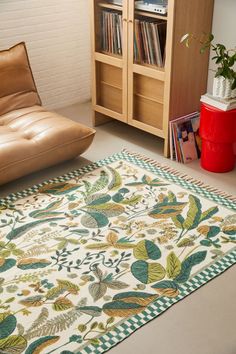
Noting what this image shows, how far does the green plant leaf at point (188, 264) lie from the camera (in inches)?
89.5

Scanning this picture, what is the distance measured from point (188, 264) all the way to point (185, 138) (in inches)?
46.6

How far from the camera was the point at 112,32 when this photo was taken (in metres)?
3.54

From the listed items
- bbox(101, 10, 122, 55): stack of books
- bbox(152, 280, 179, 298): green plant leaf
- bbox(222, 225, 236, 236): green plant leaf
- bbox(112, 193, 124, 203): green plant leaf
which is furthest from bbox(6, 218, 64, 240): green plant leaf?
bbox(101, 10, 122, 55): stack of books

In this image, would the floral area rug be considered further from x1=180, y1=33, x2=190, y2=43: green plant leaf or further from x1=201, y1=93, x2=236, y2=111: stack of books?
x1=180, y1=33, x2=190, y2=43: green plant leaf

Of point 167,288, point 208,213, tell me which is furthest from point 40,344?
point 208,213

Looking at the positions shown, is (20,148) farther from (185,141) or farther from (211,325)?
(211,325)

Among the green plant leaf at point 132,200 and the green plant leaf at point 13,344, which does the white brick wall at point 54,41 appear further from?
the green plant leaf at point 13,344

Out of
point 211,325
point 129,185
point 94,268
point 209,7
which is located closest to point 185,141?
point 129,185

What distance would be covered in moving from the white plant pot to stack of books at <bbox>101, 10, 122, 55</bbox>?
2.87ft

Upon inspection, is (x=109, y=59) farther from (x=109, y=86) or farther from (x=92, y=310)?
(x=92, y=310)

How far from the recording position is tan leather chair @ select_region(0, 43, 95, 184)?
115 inches

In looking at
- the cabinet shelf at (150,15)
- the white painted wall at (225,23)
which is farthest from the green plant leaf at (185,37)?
the white painted wall at (225,23)

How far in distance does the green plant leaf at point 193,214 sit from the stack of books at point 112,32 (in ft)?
4.30

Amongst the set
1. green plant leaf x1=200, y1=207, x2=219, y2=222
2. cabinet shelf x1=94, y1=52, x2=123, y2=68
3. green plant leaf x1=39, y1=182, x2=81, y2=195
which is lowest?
green plant leaf x1=39, y1=182, x2=81, y2=195
